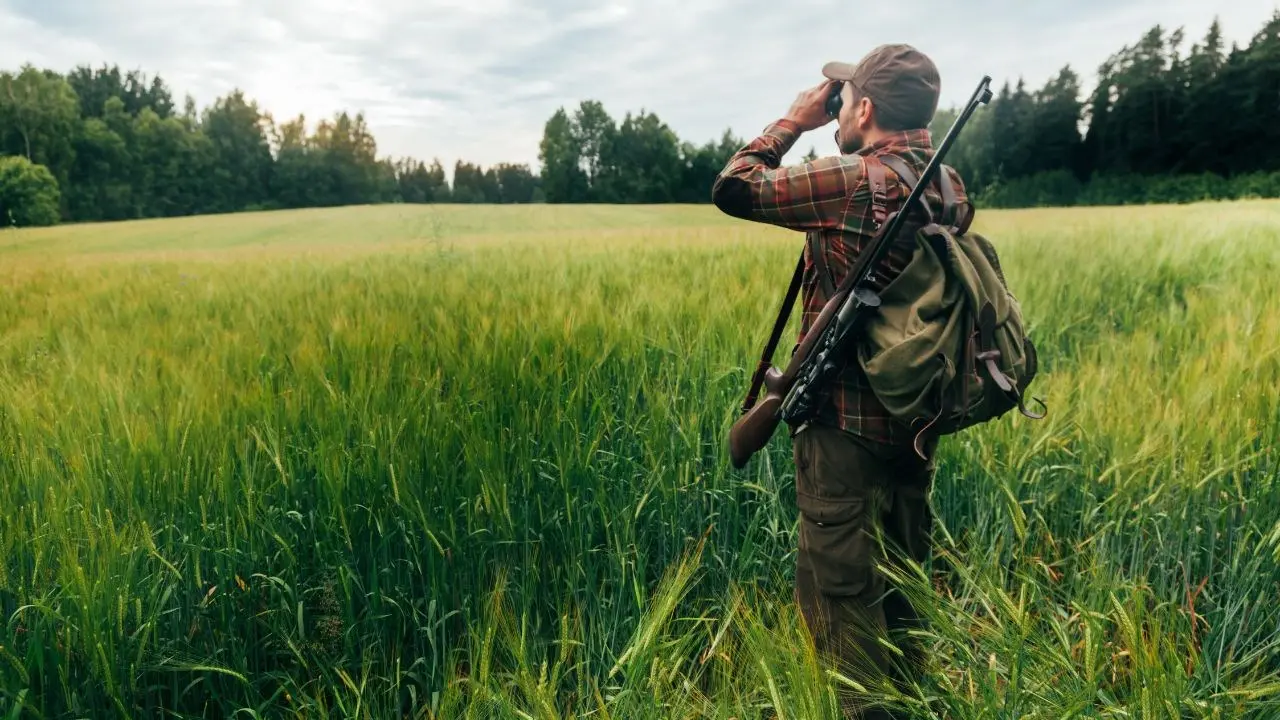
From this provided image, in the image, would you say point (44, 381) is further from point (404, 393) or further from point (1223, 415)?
point (1223, 415)

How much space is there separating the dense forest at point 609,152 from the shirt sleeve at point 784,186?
32296 mm

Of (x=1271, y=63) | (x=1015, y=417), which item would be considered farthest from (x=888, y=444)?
(x=1271, y=63)

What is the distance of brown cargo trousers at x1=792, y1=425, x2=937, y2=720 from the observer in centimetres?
184

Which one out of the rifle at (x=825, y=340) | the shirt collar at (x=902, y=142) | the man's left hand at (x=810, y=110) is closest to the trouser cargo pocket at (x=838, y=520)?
the rifle at (x=825, y=340)

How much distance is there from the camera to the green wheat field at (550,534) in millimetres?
1582

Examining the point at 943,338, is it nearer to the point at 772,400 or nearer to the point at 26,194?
the point at 772,400

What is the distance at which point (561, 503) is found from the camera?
2.35m

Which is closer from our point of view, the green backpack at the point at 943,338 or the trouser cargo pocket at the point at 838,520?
the green backpack at the point at 943,338

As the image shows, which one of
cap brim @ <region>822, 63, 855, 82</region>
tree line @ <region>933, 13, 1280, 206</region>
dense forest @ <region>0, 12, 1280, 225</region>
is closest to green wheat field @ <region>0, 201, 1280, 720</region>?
cap brim @ <region>822, 63, 855, 82</region>

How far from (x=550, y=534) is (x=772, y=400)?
924 mm

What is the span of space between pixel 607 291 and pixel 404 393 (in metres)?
2.15

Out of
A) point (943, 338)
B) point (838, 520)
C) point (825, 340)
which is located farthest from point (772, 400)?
point (943, 338)

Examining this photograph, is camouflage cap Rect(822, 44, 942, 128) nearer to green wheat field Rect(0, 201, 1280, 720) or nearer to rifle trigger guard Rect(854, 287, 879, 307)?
rifle trigger guard Rect(854, 287, 879, 307)

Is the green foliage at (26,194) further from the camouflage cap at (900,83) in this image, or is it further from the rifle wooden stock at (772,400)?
the camouflage cap at (900,83)
